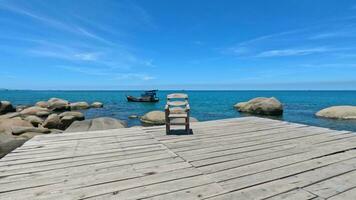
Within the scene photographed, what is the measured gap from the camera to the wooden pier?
271 cm

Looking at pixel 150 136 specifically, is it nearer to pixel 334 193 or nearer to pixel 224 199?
pixel 224 199

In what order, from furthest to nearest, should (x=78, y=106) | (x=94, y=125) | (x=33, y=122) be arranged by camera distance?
(x=78, y=106) < (x=33, y=122) < (x=94, y=125)

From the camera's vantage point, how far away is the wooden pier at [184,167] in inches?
107

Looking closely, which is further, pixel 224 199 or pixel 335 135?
pixel 335 135

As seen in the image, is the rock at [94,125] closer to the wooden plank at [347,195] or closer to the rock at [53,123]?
the rock at [53,123]

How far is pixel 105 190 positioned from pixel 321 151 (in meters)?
3.64

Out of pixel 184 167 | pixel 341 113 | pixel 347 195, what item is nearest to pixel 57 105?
pixel 341 113

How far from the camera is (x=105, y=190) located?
2.75m

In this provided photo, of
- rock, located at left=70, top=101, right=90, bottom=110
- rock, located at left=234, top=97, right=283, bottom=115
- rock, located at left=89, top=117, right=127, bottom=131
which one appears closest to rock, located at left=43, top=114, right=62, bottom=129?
rock, located at left=89, top=117, right=127, bottom=131

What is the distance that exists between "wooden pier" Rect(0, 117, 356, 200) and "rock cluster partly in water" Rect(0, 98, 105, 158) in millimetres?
A: 1780

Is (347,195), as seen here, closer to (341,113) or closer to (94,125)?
(94,125)

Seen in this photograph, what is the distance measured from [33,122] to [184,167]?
55.5ft

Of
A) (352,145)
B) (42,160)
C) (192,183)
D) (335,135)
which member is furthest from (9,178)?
(335,135)

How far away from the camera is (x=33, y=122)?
16984 millimetres
